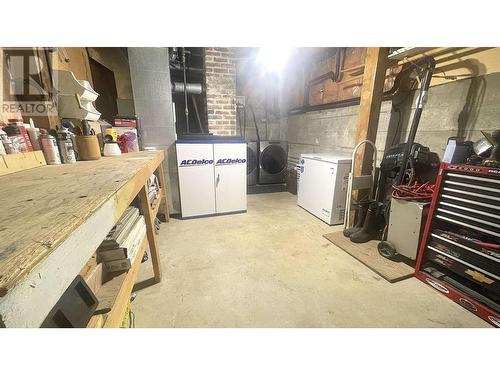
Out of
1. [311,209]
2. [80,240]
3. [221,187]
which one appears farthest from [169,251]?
[311,209]

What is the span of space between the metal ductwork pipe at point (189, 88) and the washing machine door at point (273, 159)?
1406 millimetres

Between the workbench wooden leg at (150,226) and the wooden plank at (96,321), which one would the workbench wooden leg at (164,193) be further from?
the wooden plank at (96,321)

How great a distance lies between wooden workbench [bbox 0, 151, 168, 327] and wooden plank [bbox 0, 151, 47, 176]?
0.81ft

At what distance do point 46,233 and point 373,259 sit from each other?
198cm

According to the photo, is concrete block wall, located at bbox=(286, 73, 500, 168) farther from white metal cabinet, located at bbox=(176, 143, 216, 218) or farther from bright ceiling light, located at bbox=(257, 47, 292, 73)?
white metal cabinet, located at bbox=(176, 143, 216, 218)

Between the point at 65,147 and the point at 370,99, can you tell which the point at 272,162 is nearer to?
the point at 370,99

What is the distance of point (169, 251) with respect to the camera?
185 cm

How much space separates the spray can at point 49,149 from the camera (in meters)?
1.10

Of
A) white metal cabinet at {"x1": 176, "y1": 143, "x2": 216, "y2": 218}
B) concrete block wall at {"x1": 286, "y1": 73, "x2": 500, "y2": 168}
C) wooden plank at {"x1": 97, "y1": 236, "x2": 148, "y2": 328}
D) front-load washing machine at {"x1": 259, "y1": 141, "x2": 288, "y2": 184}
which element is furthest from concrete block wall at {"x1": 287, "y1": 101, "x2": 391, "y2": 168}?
wooden plank at {"x1": 97, "y1": 236, "x2": 148, "y2": 328}

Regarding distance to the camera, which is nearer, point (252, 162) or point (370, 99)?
point (370, 99)

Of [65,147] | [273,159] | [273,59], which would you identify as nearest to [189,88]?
[273,159]

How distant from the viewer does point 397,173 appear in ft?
5.95

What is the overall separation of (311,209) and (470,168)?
164 cm
